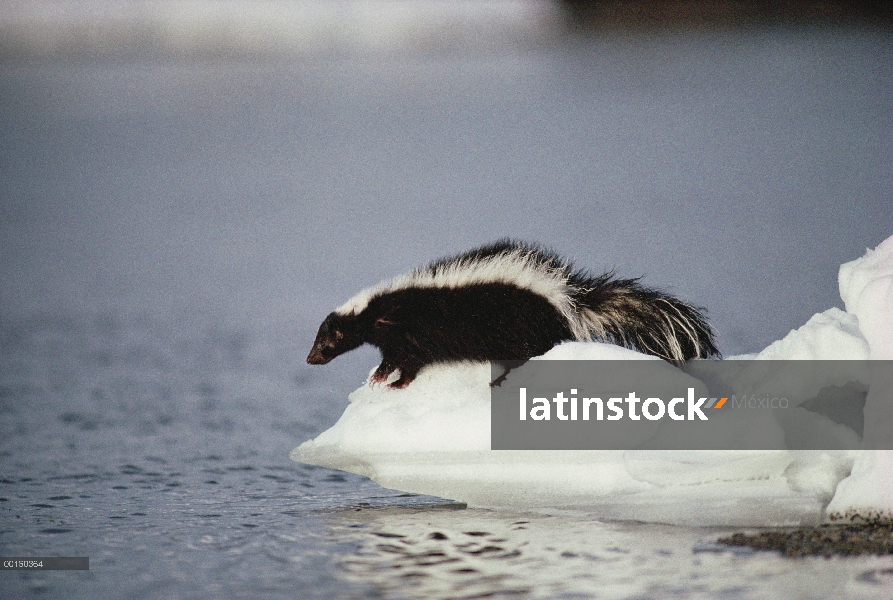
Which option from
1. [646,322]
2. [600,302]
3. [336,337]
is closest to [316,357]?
[336,337]

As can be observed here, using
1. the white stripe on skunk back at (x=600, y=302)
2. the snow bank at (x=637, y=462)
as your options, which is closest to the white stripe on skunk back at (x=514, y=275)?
the white stripe on skunk back at (x=600, y=302)

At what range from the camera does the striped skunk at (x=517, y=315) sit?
4914 millimetres

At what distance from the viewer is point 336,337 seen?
225 inches

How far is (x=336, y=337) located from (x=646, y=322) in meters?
1.79

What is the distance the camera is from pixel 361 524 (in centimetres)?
459

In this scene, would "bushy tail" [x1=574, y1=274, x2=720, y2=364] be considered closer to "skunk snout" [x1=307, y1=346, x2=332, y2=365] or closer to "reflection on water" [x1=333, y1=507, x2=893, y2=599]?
"reflection on water" [x1=333, y1=507, x2=893, y2=599]

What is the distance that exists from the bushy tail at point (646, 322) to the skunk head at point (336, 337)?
133 cm

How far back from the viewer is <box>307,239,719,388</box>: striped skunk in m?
4.91

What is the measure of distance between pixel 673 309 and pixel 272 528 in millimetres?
2174

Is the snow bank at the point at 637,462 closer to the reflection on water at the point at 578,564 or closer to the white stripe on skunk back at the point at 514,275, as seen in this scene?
the reflection on water at the point at 578,564

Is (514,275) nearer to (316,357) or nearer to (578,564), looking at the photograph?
(316,357)

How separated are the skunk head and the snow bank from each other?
76 cm

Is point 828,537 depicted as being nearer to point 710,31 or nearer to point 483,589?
point 483,589

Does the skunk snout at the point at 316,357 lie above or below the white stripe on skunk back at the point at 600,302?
below
